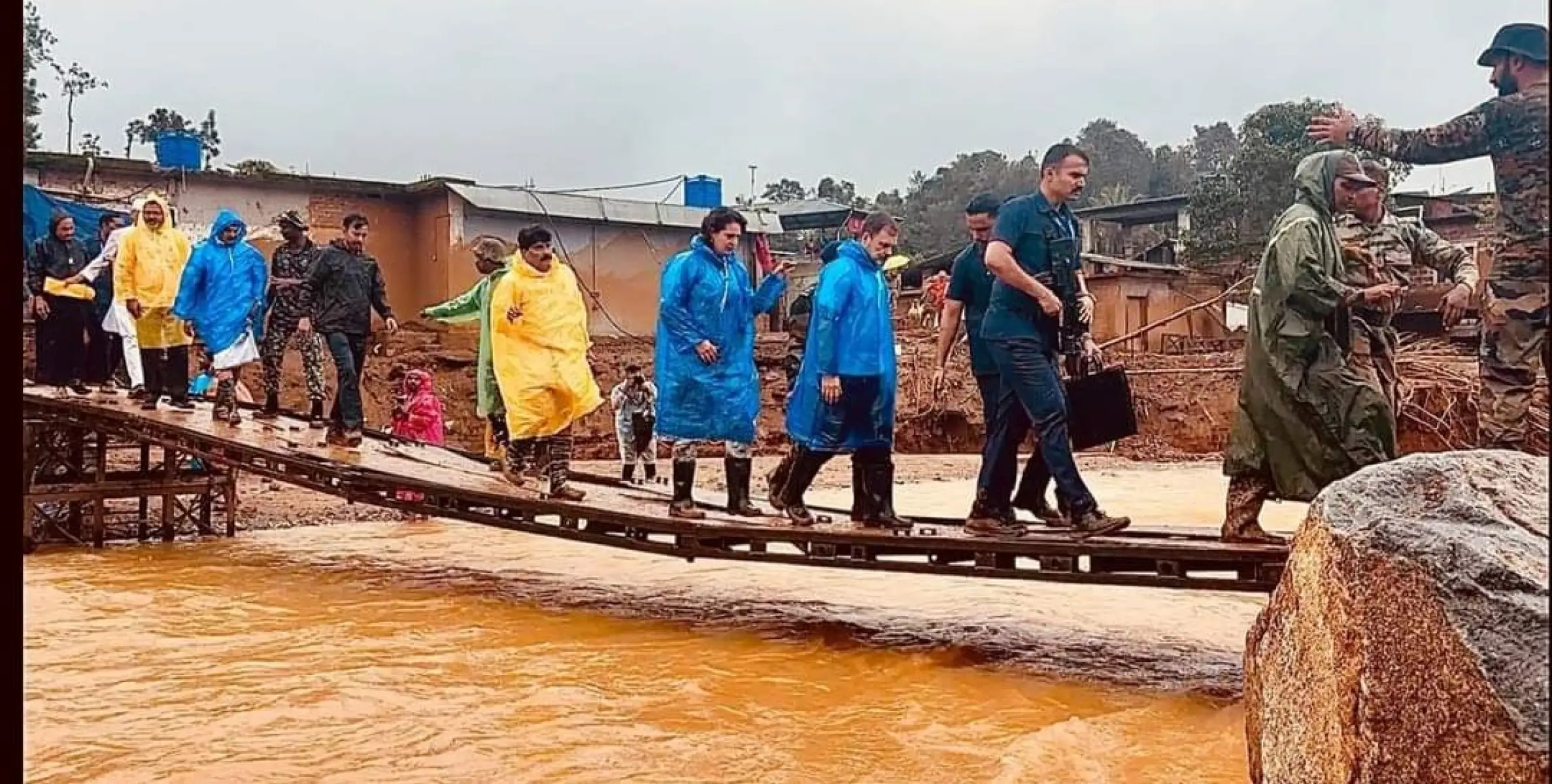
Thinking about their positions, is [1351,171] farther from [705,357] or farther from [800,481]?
[705,357]

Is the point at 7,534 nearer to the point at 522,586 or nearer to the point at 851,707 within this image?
the point at 851,707

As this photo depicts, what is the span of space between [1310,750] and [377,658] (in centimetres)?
457

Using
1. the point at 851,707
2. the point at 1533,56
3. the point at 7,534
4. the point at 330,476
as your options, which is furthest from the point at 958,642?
the point at 7,534

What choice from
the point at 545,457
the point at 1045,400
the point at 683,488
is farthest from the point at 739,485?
the point at 1045,400

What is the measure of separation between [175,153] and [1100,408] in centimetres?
1717

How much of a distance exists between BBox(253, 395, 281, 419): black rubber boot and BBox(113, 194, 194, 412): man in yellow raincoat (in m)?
0.53

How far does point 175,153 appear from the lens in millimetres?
19281

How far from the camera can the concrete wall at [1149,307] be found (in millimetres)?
25109

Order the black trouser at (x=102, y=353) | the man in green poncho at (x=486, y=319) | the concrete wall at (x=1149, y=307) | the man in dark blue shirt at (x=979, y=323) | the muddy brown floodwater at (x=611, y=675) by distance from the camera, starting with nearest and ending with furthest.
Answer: the muddy brown floodwater at (x=611, y=675) < the man in dark blue shirt at (x=979, y=323) < the man in green poncho at (x=486, y=319) < the black trouser at (x=102, y=353) < the concrete wall at (x=1149, y=307)

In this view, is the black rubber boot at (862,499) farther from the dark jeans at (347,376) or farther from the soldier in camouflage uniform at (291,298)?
the soldier in camouflage uniform at (291,298)

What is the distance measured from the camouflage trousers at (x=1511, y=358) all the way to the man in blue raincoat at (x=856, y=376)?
2645mm

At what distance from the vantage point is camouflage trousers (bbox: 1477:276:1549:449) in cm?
495

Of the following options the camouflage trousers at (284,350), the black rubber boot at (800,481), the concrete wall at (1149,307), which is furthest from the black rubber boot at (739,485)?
the concrete wall at (1149,307)

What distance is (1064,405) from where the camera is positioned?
5832mm
